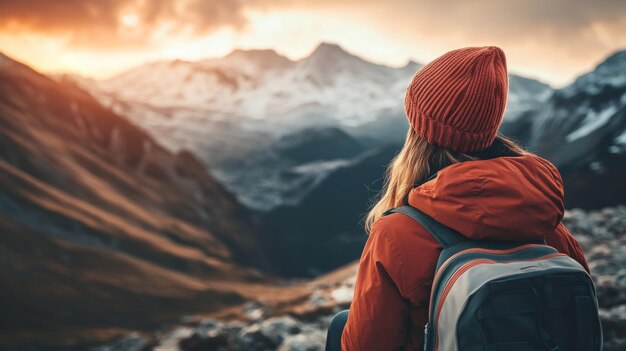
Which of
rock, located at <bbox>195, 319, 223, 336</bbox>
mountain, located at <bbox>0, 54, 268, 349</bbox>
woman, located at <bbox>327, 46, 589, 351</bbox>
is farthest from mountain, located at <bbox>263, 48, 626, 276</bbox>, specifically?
woman, located at <bbox>327, 46, 589, 351</bbox>

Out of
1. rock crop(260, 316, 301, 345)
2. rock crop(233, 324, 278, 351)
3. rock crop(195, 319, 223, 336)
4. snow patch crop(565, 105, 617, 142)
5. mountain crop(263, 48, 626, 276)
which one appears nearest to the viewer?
rock crop(233, 324, 278, 351)

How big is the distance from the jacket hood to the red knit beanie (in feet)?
1.78

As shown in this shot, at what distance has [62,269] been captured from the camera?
5541cm

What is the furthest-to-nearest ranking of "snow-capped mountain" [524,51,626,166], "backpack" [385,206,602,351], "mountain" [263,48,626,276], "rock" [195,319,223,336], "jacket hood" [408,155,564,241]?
"snow-capped mountain" [524,51,626,166] < "mountain" [263,48,626,276] < "rock" [195,319,223,336] < "jacket hood" [408,155,564,241] < "backpack" [385,206,602,351]

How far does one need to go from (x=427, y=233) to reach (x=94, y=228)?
7259cm

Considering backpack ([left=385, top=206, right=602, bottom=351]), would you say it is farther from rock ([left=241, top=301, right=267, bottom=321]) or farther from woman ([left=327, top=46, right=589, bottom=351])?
rock ([left=241, top=301, right=267, bottom=321])

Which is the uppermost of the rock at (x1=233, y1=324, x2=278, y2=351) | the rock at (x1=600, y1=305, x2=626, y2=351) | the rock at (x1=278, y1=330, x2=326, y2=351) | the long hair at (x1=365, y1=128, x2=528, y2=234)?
the rock at (x1=233, y1=324, x2=278, y2=351)

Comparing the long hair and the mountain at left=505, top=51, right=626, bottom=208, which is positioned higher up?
the mountain at left=505, top=51, right=626, bottom=208

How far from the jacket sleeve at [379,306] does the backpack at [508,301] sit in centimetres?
27

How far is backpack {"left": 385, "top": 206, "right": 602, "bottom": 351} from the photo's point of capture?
3266 millimetres

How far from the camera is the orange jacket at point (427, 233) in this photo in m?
3.45

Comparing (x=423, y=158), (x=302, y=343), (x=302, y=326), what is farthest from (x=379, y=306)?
(x=302, y=326)

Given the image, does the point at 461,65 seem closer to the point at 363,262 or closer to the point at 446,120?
the point at 446,120

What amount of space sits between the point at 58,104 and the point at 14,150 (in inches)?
1994
